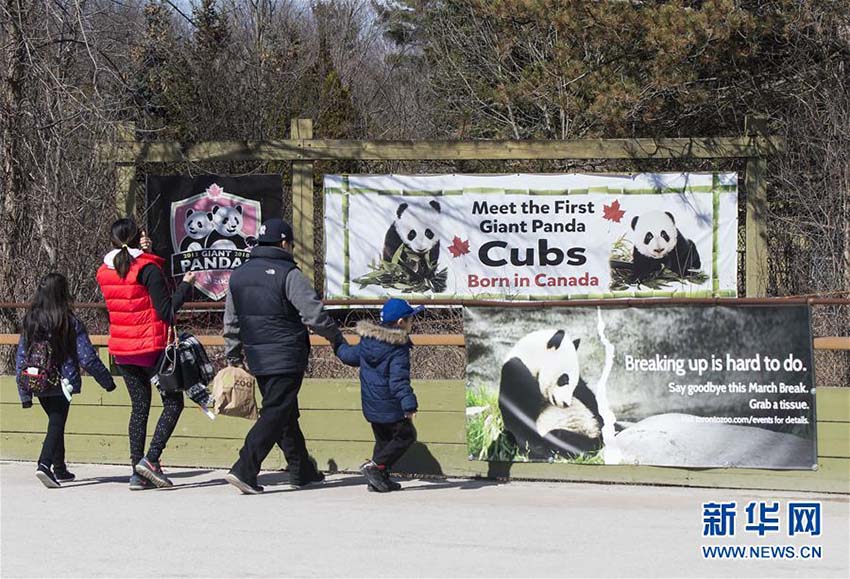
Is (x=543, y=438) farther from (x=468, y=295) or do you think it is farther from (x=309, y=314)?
(x=468, y=295)

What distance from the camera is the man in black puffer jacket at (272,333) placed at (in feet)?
27.4

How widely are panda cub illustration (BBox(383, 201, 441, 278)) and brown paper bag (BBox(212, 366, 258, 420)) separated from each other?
13.5 feet

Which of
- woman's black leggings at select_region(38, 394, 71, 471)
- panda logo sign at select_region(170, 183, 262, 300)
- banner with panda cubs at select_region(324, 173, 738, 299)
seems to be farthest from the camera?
panda logo sign at select_region(170, 183, 262, 300)

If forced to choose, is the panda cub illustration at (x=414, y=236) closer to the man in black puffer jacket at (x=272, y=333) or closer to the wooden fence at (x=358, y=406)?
the wooden fence at (x=358, y=406)

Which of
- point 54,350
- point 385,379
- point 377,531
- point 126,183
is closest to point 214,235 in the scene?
point 126,183

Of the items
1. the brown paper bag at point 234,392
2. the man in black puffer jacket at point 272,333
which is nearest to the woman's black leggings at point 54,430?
the brown paper bag at point 234,392

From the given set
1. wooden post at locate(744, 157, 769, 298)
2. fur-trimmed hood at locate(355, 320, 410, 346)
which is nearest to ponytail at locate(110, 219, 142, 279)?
fur-trimmed hood at locate(355, 320, 410, 346)

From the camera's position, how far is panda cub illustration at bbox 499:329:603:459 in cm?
895

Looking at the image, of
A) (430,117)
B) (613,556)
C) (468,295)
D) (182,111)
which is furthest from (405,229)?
(430,117)

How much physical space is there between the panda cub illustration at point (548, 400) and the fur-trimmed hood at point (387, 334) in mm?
1070

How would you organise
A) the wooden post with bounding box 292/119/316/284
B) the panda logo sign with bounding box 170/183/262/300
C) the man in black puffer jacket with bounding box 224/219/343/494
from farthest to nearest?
the panda logo sign with bounding box 170/183/262/300 → the wooden post with bounding box 292/119/316/284 → the man in black puffer jacket with bounding box 224/219/343/494

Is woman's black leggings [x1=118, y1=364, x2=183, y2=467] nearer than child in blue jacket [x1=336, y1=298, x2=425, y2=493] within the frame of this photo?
No

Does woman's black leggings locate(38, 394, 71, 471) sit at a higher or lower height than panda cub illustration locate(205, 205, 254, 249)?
lower

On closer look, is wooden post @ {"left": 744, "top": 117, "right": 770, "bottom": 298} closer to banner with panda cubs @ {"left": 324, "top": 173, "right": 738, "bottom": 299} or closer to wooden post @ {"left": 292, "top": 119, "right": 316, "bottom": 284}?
banner with panda cubs @ {"left": 324, "top": 173, "right": 738, "bottom": 299}
